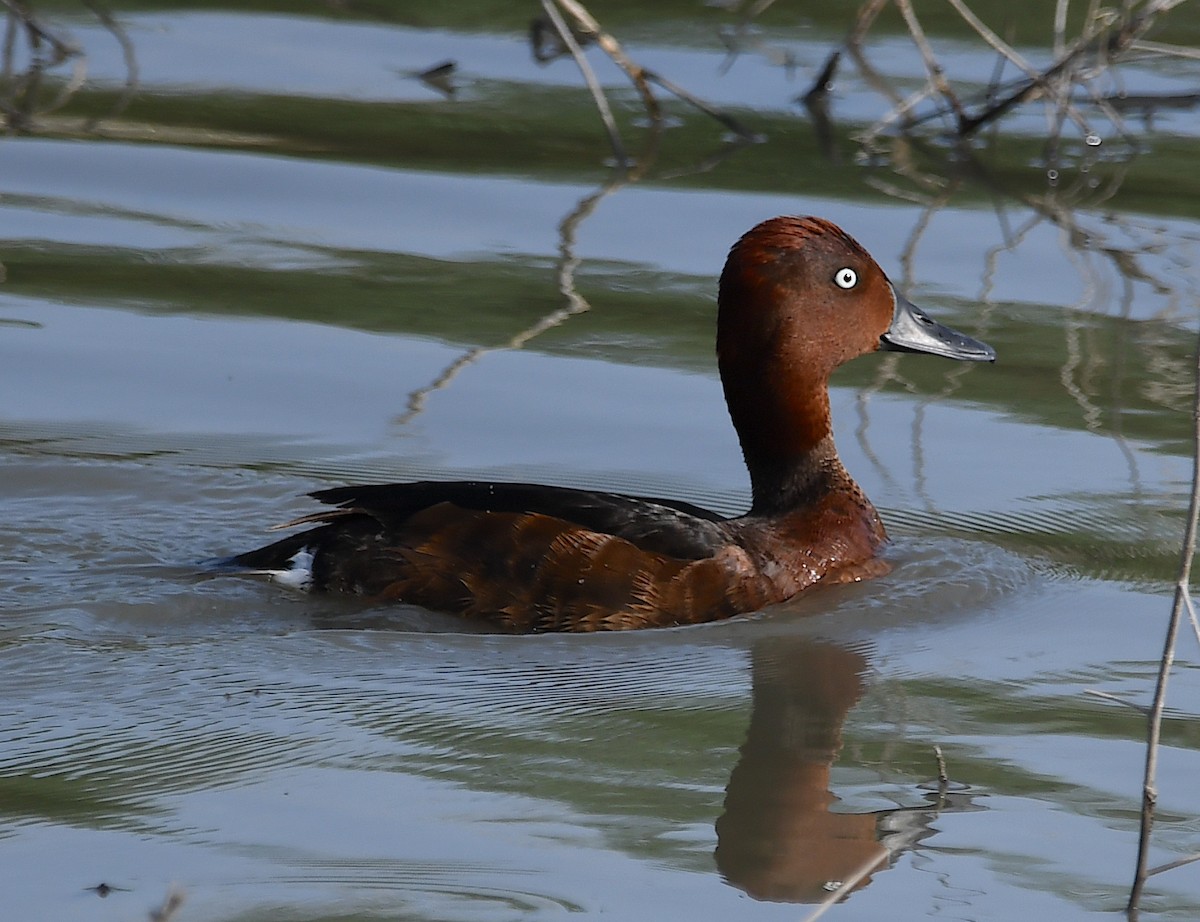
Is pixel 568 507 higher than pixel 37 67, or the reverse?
pixel 37 67

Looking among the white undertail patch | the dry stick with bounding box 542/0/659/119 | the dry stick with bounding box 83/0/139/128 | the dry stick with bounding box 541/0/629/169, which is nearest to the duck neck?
the white undertail patch

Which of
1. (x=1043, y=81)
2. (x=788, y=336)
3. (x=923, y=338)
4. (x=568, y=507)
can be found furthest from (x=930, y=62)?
(x=568, y=507)

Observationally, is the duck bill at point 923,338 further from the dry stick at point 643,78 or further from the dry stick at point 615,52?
the dry stick at point 643,78

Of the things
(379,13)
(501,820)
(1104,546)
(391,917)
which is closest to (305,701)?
(501,820)

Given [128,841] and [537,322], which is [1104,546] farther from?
[128,841]

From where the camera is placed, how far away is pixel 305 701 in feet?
18.0

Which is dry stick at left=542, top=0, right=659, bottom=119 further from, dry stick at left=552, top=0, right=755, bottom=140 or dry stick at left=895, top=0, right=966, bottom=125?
dry stick at left=895, top=0, right=966, bottom=125

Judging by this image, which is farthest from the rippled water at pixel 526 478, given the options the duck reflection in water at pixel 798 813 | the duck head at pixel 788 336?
the duck head at pixel 788 336

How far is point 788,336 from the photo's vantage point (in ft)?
22.5

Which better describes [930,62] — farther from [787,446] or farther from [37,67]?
[37,67]

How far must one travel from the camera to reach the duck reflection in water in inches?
175

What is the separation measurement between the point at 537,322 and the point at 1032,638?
329 centimetres

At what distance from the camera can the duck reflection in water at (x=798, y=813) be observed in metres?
4.45

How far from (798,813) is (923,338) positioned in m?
2.82
